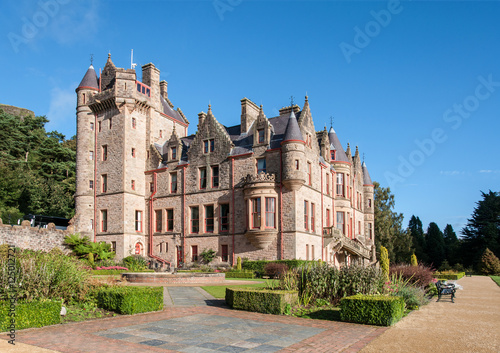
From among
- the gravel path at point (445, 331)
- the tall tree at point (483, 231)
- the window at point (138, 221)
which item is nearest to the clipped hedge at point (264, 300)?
the gravel path at point (445, 331)

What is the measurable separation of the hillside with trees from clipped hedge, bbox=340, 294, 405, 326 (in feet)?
141

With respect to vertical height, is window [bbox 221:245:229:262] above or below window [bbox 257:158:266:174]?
below

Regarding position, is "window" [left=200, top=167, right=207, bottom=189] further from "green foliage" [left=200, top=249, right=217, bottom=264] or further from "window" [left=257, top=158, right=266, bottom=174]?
"green foliage" [left=200, top=249, right=217, bottom=264]

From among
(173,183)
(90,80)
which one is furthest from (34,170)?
(173,183)

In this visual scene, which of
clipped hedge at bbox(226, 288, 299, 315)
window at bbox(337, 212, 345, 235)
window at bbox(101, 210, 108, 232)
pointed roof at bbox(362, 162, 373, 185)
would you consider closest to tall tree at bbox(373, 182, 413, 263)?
pointed roof at bbox(362, 162, 373, 185)

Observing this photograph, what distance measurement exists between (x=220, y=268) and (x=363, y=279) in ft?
73.0

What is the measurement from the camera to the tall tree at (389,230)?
57500 mm

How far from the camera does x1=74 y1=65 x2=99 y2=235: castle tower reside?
4084 centimetres

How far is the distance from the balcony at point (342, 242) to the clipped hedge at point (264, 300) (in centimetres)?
2428

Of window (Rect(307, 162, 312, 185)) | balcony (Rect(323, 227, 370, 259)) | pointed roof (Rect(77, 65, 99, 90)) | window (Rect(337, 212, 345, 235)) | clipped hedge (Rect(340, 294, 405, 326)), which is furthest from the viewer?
pointed roof (Rect(77, 65, 99, 90))

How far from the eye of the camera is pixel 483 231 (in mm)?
65250

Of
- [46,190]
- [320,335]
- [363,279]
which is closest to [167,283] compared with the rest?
[363,279]

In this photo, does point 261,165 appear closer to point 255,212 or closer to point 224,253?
point 255,212

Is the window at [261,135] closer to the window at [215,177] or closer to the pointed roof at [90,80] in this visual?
the window at [215,177]
